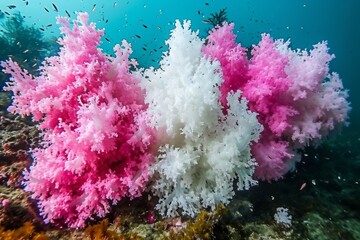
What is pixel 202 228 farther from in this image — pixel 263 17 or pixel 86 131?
pixel 263 17

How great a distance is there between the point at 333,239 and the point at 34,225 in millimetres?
3714

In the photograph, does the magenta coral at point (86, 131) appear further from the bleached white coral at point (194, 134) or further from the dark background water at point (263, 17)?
the dark background water at point (263, 17)

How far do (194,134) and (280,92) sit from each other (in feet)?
5.47

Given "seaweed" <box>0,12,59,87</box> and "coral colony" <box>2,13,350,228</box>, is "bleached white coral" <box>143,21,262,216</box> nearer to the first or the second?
"coral colony" <box>2,13,350,228</box>

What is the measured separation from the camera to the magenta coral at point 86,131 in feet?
9.77

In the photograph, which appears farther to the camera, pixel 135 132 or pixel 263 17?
pixel 263 17

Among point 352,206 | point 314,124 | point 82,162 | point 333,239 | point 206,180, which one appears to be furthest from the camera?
point 352,206

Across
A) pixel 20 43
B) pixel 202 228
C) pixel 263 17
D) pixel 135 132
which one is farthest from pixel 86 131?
pixel 263 17

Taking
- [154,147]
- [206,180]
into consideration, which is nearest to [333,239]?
[206,180]

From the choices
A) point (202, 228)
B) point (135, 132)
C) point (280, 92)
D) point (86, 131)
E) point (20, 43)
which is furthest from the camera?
point (20, 43)

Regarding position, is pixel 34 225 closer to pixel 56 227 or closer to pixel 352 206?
pixel 56 227

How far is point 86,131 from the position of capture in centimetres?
290

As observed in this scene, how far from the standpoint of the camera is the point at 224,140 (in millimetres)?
3053

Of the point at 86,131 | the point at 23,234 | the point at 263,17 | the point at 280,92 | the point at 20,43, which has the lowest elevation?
the point at 23,234
